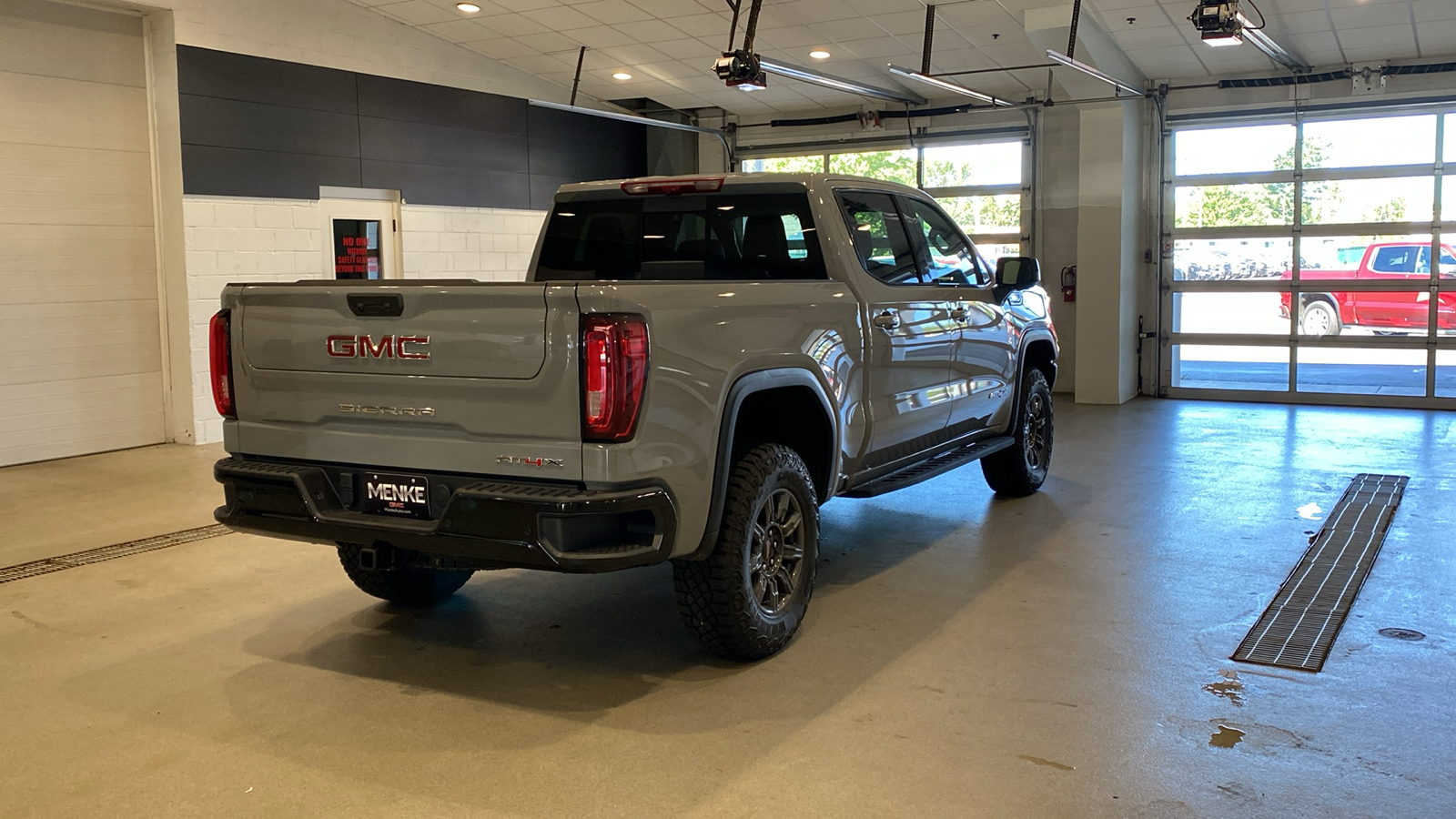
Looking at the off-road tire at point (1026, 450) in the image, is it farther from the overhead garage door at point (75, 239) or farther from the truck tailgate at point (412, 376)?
the overhead garage door at point (75, 239)

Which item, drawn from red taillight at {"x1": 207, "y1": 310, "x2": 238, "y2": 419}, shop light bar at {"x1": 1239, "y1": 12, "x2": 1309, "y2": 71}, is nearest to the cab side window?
red taillight at {"x1": 207, "y1": 310, "x2": 238, "y2": 419}

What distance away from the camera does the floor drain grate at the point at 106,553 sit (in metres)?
5.01

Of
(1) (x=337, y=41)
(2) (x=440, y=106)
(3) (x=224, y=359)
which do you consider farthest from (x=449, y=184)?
(3) (x=224, y=359)

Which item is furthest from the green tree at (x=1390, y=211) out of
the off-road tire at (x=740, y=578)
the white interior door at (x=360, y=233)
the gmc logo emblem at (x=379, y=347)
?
the gmc logo emblem at (x=379, y=347)

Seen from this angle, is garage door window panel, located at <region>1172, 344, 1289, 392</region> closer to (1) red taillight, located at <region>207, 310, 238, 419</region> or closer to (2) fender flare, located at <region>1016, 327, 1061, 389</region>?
(2) fender flare, located at <region>1016, 327, 1061, 389</region>

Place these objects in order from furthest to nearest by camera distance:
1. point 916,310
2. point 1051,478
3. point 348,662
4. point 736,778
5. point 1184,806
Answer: point 1051,478, point 916,310, point 348,662, point 736,778, point 1184,806

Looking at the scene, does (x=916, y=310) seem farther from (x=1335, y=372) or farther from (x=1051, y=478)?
(x=1335, y=372)

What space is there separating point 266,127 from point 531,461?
7.21 metres

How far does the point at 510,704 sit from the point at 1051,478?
14.7ft

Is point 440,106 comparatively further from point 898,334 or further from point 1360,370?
point 1360,370

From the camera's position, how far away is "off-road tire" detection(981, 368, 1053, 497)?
6.12m

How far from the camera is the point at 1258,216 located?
1112 cm

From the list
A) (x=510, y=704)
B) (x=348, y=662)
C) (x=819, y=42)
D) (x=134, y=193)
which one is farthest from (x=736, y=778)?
(x=819, y=42)

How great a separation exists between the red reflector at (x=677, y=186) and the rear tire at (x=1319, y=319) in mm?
8656
